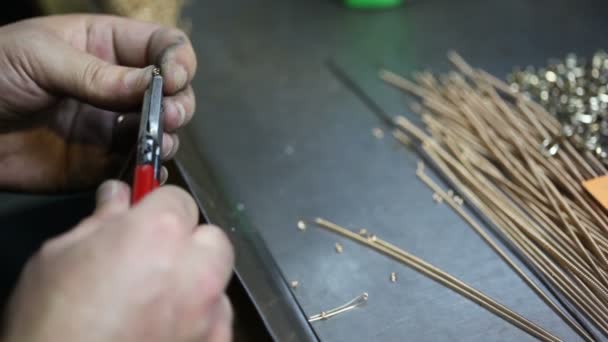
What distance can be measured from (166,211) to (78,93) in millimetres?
499

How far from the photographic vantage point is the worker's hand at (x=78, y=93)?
3.52ft

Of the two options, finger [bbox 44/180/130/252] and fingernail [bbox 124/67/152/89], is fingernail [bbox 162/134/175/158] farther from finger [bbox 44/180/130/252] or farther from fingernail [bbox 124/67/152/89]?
finger [bbox 44/180/130/252]

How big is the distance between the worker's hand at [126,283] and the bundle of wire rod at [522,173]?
0.64 metres

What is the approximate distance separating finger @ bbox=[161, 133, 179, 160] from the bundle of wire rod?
57cm

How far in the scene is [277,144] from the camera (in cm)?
141

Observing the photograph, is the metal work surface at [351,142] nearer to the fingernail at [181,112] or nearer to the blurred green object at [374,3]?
the blurred green object at [374,3]

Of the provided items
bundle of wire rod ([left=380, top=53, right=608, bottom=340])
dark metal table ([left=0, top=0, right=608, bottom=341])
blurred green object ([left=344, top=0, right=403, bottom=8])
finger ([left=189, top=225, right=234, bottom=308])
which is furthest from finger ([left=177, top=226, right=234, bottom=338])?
blurred green object ([left=344, top=0, right=403, bottom=8])

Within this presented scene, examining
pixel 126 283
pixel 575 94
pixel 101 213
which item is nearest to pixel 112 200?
pixel 101 213

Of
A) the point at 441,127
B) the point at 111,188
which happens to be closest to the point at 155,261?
the point at 111,188

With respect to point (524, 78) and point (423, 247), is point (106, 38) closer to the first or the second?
point (423, 247)

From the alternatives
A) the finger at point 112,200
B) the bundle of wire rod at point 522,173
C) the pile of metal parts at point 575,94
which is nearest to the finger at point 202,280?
the finger at point 112,200

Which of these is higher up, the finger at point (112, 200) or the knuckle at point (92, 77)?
the knuckle at point (92, 77)

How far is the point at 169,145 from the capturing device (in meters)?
1.16

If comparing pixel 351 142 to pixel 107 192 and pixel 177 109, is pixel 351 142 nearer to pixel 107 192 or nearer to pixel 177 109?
pixel 177 109
